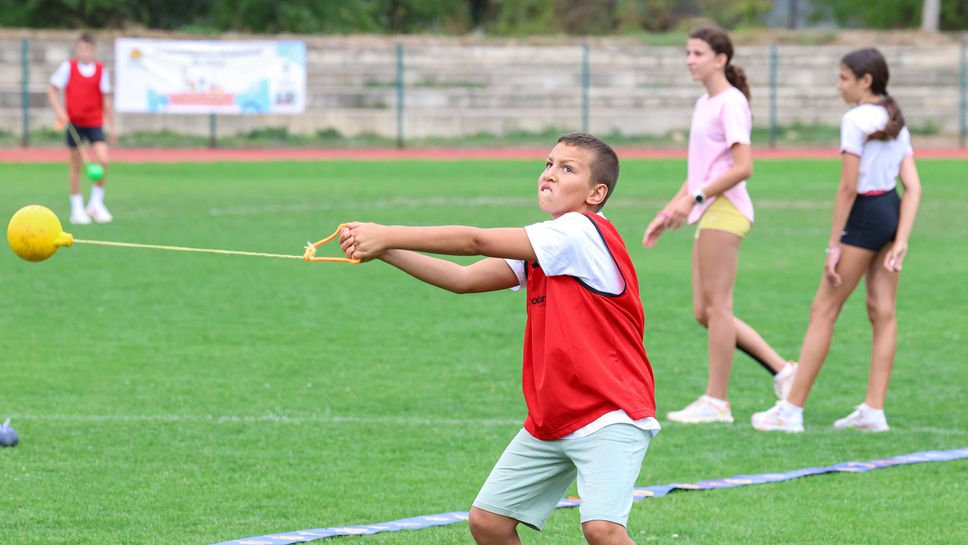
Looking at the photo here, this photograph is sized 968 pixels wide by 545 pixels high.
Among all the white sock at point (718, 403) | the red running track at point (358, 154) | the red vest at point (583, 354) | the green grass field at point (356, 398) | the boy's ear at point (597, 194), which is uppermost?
the boy's ear at point (597, 194)

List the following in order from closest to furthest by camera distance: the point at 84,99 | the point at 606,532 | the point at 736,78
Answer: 1. the point at 606,532
2. the point at 736,78
3. the point at 84,99

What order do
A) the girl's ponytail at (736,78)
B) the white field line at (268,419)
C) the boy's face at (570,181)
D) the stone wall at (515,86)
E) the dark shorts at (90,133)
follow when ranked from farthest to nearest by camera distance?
the stone wall at (515,86), the dark shorts at (90,133), the girl's ponytail at (736,78), the white field line at (268,419), the boy's face at (570,181)

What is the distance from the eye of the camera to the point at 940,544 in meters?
5.57

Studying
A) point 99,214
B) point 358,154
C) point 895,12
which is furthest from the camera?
point 895,12

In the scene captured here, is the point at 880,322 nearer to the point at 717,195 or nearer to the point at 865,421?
the point at 865,421

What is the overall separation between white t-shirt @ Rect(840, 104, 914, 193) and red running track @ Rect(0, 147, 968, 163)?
883 inches

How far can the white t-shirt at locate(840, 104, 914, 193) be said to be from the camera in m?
7.23

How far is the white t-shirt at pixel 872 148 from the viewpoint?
23.7ft

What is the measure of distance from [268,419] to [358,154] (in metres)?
23.9

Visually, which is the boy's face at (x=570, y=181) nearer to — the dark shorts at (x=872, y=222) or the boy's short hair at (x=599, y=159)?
the boy's short hair at (x=599, y=159)

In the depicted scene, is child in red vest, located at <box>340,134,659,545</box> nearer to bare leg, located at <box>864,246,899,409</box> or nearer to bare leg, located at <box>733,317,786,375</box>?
bare leg, located at <box>864,246,899,409</box>

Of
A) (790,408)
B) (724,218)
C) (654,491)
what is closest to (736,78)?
(724,218)

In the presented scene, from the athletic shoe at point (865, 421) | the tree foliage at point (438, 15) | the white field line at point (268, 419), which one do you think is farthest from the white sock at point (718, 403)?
the tree foliage at point (438, 15)

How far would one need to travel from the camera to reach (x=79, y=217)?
674 inches
